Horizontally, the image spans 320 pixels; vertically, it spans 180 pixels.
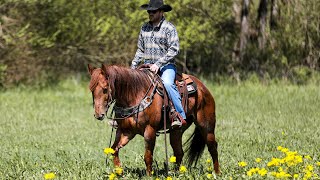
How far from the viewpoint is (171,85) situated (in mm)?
9266

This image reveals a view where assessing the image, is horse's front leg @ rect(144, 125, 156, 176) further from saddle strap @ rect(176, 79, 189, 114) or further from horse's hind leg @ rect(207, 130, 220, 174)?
horse's hind leg @ rect(207, 130, 220, 174)

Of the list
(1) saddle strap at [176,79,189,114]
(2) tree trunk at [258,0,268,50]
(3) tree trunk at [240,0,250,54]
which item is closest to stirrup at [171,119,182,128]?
(1) saddle strap at [176,79,189,114]

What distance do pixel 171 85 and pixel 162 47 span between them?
54 cm

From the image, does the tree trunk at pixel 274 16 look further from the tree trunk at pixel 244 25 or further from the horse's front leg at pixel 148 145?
the horse's front leg at pixel 148 145

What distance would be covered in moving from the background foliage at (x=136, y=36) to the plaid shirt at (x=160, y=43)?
15.0 m

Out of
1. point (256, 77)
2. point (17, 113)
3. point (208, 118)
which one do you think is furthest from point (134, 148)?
point (256, 77)

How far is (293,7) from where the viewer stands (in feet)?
83.3

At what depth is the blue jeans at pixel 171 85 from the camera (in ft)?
Answer: 30.3

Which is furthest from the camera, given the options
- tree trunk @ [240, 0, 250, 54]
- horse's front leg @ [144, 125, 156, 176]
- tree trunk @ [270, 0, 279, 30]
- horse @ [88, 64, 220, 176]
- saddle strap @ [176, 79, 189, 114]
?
tree trunk @ [270, 0, 279, 30]

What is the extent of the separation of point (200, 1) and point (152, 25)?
16434 millimetres

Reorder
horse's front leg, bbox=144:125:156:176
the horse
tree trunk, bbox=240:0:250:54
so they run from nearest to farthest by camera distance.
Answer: the horse
horse's front leg, bbox=144:125:156:176
tree trunk, bbox=240:0:250:54

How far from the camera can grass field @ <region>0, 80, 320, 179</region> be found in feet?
31.0

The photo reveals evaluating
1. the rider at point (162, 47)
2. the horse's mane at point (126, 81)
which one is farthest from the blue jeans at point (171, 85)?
the horse's mane at point (126, 81)

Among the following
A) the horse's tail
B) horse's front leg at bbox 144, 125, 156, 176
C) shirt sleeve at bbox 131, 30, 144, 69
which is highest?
shirt sleeve at bbox 131, 30, 144, 69
